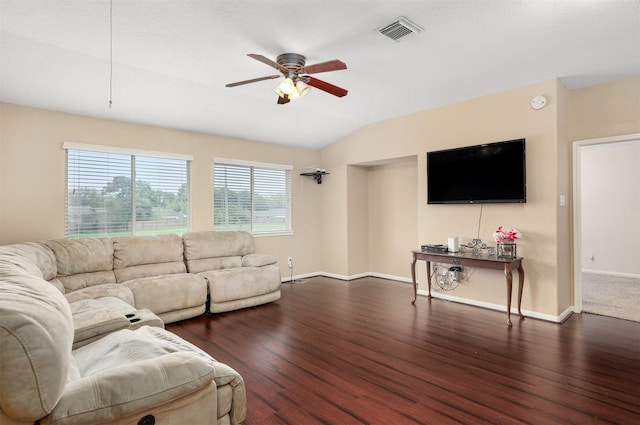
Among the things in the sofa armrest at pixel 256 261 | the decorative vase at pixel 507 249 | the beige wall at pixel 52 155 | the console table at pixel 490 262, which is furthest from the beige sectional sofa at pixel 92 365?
the decorative vase at pixel 507 249

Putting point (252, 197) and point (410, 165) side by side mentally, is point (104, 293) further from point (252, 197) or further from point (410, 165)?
point (410, 165)

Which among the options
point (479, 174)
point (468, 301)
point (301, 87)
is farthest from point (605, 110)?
point (301, 87)

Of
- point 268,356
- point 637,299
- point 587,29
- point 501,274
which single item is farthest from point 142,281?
point 637,299

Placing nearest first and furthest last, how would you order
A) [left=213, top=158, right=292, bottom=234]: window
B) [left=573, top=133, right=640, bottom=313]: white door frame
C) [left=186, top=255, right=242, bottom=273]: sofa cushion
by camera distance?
[left=573, top=133, right=640, bottom=313]: white door frame → [left=186, top=255, right=242, bottom=273]: sofa cushion → [left=213, top=158, right=292, bottom=234]: window

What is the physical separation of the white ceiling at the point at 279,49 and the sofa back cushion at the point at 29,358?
2.28 meters

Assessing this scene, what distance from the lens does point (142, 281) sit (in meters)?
3.74

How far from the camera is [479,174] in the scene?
4238 millimetres

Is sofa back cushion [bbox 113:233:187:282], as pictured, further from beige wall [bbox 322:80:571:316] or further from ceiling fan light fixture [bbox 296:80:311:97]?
beige wall [bbox 322:80:571:316]

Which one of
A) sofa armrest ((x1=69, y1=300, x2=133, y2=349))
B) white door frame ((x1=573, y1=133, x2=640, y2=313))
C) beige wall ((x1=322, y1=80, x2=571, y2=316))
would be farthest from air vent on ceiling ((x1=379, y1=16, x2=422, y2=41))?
sofa armrest ((x1=69, y1=300, x2=133, y2=349))

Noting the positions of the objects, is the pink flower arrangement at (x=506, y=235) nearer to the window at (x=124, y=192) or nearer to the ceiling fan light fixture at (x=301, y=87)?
the ceiling fan light fixture at (x=301, y=87)

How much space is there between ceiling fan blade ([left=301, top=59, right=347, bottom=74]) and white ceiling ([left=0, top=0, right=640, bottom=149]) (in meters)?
0.31

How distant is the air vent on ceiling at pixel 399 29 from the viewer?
2.69 meters

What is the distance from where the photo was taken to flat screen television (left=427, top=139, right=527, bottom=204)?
3.93 meters

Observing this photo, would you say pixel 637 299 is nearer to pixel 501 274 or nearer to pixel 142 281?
pixel 501 274
